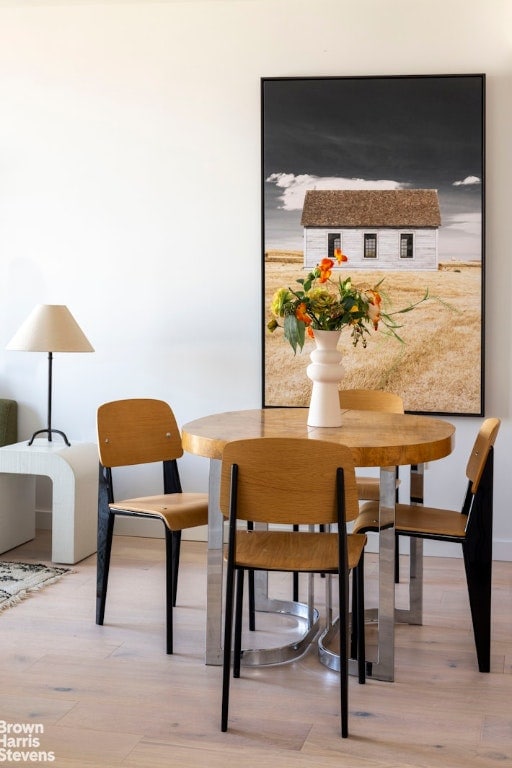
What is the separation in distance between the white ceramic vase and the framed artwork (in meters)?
1.34

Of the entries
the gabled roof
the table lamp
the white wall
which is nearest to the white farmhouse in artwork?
the gabled roof

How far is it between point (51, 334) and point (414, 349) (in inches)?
73.0

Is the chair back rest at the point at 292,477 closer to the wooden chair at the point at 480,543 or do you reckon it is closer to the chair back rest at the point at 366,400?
the wooden chair at the point at 480,543

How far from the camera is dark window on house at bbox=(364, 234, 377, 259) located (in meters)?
4.61

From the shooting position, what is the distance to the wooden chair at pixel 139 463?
3348 mm

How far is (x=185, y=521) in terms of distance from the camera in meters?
3.33

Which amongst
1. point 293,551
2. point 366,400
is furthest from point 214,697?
point 366,400

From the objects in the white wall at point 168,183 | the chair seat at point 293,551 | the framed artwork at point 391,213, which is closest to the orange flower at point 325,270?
A: the chair seat at point 293,551

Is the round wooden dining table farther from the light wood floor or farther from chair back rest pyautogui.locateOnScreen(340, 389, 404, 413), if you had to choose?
chair back rest pyautogui.locateOnScreen(340, 389, 404, 413)

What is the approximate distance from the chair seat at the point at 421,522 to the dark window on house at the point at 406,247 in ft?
5.10

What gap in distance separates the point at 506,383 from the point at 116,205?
2.29 meters

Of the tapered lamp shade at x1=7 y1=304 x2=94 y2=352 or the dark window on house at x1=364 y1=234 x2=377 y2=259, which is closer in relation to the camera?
the tapered lamp shade at x1=7 y1=304 x2=94 y2=352

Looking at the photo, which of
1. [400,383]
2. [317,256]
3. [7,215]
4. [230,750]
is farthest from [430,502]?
[7,215]

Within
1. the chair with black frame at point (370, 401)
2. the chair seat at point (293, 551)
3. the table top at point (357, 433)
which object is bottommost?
the chair seat at point (293, 551)
